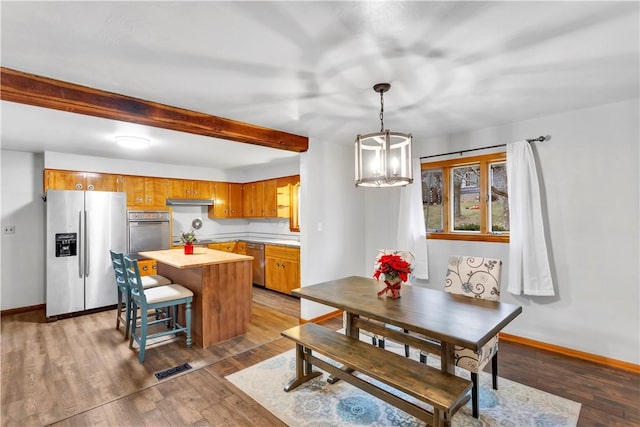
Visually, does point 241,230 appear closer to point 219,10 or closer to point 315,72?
point 315,72

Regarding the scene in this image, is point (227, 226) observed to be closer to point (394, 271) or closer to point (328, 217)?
point (328, 217)

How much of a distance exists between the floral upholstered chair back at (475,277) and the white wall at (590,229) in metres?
1.12

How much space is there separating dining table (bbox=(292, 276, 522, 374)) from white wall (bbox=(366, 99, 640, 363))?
1463 mm

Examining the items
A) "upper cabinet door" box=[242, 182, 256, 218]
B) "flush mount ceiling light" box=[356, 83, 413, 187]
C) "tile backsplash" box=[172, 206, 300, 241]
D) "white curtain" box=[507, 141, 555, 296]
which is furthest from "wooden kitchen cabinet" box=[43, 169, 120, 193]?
"white curtain" box=[507, 141, 555, 296]

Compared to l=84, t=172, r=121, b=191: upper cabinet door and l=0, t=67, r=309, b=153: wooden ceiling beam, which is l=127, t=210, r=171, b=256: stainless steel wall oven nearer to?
l=84, t=172, r=121, b=191: upper cabinet door

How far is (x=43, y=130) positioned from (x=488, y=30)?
14.6ft

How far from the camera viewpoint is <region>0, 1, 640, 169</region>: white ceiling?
5.00ft

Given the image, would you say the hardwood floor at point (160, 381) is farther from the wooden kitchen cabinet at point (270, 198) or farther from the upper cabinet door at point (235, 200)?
the upper cabinet door at point (235, 200)

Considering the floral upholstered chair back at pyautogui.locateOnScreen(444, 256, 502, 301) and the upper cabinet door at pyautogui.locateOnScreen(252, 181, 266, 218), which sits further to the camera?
the upper cabinet door at pyautogui.locateOnScreen(252, 181, 266, 218)

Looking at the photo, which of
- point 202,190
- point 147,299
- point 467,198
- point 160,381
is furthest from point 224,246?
point 467,198

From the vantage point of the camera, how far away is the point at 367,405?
229 centimetres

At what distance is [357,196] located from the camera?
4.69m

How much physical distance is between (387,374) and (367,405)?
595 millimetres

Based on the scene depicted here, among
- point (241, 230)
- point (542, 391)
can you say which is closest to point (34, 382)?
point (542, 391)
